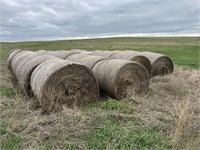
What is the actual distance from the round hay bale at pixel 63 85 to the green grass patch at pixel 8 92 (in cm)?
128

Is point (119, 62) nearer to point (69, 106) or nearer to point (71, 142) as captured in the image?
point (69, 106)

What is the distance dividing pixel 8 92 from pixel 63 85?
2472mm

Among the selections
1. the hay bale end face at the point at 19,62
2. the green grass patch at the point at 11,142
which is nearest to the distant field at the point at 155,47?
the hay bale end face at the point at 19,62

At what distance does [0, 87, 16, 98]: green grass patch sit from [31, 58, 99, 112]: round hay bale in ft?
4.19

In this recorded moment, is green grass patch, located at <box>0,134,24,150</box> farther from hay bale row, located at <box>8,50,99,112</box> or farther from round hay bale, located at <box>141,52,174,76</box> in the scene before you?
round hay bale, located at <box>141,52,174,76</box>

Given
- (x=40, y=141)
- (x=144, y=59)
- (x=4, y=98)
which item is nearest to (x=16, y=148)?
(x=40, y=141)

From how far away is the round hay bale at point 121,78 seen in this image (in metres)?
7.54

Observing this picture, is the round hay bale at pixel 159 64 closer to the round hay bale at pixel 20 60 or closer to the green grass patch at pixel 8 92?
the round hay bale at pixel 20 60

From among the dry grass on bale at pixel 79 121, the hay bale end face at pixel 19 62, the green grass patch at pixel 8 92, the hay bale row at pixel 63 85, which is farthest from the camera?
the hay bale end face at pixel 19 62

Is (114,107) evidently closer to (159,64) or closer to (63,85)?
(63,85)

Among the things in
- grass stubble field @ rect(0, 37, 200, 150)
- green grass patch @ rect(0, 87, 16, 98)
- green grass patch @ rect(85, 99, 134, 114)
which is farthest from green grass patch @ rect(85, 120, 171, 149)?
green grass patch @ rect(0, 87, 16, 98)

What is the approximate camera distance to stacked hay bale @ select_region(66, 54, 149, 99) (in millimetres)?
7547

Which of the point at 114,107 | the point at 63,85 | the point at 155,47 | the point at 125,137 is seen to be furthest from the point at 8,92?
the point at 155,47

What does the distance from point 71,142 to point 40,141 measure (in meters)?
0.54
